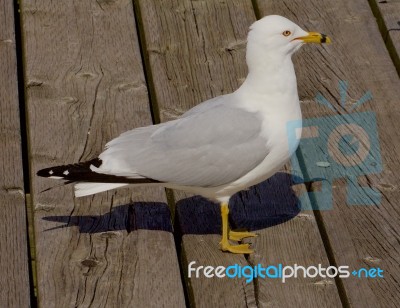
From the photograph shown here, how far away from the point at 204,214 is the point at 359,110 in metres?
0.99

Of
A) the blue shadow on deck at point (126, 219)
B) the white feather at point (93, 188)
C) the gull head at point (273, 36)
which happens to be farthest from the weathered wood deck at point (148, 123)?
the gull head at point (273, 36)

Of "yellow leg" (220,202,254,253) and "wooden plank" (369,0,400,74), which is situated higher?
"wooden plank" (369,0,400,74)

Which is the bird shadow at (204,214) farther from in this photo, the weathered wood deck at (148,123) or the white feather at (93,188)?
the white feather at (93,188)

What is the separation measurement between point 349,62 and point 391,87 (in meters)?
0.29

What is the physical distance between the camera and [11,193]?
13.7 feet

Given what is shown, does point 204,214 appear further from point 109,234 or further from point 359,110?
point 359,110

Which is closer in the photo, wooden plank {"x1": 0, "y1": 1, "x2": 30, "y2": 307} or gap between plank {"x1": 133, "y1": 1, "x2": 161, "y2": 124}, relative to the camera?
wooden plank {"x1": 0, "y1": 1, "x2": 30, "y2": 307}

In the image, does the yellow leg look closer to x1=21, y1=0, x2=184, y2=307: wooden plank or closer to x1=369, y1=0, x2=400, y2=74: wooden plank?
x1=21, y1=0, x2=184, y2=307: wooden plank

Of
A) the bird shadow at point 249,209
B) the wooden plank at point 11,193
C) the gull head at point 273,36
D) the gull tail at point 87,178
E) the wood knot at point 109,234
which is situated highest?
the gull head at point 273,36

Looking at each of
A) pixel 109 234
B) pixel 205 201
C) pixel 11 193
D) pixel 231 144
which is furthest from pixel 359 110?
pixel 11 193

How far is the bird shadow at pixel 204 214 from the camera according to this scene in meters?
4.09

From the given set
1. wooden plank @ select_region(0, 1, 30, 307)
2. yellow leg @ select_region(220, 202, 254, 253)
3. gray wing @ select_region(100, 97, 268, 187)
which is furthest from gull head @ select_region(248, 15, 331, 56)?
wooden plank @ select_region(0, 1, 30, 307)

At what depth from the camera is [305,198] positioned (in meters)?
A: 4.29

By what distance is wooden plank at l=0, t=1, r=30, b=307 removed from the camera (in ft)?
12.3
